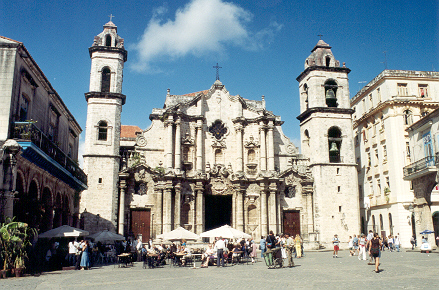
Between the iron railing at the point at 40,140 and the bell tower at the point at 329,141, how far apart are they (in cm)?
2156

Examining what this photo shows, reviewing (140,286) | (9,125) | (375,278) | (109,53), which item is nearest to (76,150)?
(109,53)

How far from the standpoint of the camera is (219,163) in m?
38.6

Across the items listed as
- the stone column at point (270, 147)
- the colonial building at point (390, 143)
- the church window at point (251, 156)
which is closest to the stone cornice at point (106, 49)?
the church window at point (251, 156)

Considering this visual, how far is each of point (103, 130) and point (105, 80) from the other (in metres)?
4.72

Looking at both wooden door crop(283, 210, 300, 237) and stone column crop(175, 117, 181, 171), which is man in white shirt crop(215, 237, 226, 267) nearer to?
stone column crop(175, 117, 181, 171)

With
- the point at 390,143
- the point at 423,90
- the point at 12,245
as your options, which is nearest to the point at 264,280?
the point at 12,245

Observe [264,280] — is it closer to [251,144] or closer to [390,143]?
[251,144]

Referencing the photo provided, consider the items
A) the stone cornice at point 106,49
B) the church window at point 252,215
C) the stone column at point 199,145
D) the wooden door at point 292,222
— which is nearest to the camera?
the stone cornice at point 106,49

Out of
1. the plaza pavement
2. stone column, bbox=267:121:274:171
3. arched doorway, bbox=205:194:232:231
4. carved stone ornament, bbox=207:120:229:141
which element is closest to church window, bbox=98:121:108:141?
carved stone ornament, bbox=207:120:229:141

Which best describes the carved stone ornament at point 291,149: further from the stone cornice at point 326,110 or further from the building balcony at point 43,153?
the building balcony at point 43,153

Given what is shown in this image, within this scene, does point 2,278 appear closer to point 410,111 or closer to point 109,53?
point 109,53

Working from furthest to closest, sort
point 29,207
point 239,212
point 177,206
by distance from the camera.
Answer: point 239,212 < point 177,206 < point 29,207

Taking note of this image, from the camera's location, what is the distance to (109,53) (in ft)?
121

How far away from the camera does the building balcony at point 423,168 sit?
1104 inches
